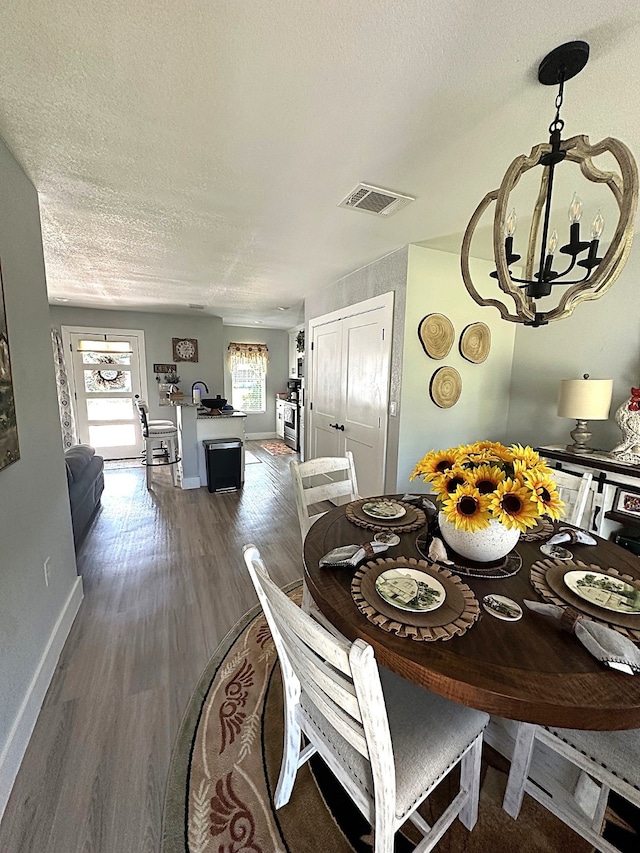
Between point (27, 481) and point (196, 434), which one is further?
point (196, 434)

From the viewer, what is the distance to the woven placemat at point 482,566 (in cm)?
115

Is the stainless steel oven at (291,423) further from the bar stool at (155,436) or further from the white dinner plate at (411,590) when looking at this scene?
the white dinner plate at (411,590)

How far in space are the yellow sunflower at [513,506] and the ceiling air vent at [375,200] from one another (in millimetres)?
1684

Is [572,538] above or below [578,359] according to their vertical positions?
below

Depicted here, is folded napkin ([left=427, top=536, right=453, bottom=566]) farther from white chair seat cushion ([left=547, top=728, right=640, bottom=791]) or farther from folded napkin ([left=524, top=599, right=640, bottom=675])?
white chair seat cushion ([left=547, top=728, right=640, bottom=791])

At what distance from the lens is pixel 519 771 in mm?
1142

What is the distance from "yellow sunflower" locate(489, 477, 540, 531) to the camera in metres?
1.04

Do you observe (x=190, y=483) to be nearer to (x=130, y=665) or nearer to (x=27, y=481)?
(x=130, y=665)

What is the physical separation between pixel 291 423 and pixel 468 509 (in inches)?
233

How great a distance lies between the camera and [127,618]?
2.10 meters

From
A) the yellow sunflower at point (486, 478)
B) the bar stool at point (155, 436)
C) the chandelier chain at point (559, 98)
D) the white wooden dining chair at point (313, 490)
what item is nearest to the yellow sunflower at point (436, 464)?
the yellow sunflower at point (486, 478)

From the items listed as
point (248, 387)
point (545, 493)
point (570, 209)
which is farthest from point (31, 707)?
point (248, 387)

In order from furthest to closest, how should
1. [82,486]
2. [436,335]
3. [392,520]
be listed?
[436,335] → [82,486] → [392,520]

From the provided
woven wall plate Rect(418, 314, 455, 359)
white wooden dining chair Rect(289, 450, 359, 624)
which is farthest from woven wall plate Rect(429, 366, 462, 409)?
white wooden dining chair Rect(289, 450, 359, 624)
